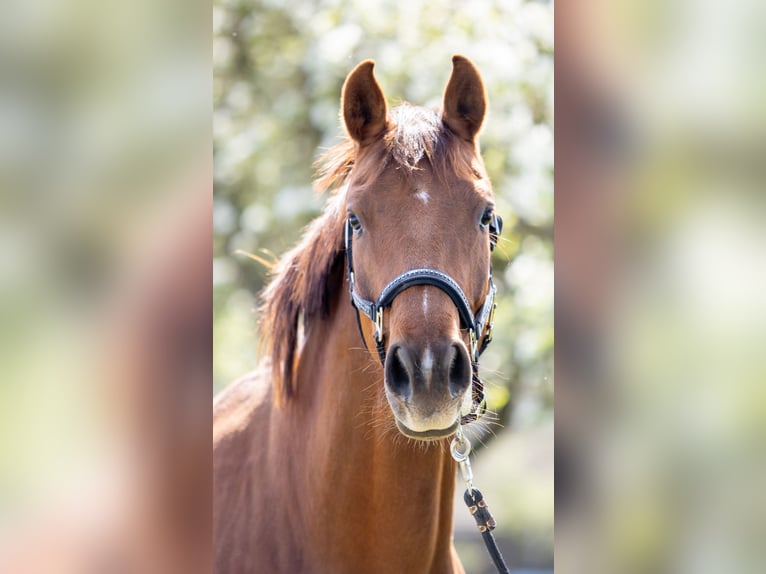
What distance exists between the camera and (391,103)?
7.09m

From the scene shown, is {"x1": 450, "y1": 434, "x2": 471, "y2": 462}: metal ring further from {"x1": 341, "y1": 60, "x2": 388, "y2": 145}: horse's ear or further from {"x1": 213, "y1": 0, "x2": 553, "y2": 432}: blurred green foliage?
{"x1": 213, "y1": 0, "x2": 553, "y2": 432}: blurred green foliage

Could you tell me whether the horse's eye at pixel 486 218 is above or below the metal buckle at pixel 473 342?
above

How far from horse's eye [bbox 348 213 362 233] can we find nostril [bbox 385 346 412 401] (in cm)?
52

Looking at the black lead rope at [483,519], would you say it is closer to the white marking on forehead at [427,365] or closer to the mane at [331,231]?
the white marking on forehead at [427,365]

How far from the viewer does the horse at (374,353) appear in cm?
223

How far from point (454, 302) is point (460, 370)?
0.21 m
